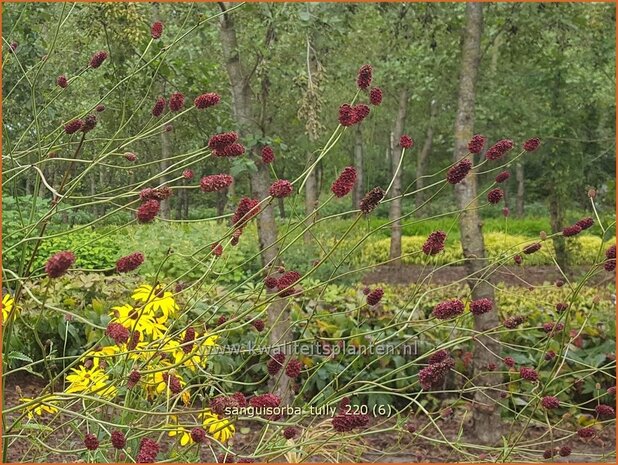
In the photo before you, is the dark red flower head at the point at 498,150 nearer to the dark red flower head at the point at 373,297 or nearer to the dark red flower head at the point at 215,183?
the dark red flower head at the point at 373,297

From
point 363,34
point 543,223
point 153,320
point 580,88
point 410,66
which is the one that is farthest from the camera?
point 543,223

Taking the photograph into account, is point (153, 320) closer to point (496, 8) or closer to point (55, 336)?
point (55, 336)

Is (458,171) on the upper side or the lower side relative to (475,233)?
upper

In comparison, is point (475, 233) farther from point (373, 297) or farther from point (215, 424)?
point (373, 297)

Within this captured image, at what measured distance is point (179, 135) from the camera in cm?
374

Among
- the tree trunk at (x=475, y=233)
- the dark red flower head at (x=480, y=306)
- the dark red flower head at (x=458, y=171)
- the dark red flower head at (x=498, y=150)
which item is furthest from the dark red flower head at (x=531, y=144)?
the tree trunk at (x=475, y=233)

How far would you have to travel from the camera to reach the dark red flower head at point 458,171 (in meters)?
1.30

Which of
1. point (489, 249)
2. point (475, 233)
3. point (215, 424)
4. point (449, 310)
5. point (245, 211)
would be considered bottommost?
point (489, 249)

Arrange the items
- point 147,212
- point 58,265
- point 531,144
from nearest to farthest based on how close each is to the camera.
Answer: point 58,265
point 147,212
point 531,144

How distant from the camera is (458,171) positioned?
4.33 ft

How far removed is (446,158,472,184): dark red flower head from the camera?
1.30 metres

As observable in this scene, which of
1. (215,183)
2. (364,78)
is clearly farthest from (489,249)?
(215,183)

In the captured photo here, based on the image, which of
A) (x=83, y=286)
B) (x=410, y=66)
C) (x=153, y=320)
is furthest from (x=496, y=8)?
(x=153, y=320)

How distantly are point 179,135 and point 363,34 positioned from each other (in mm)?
4436
